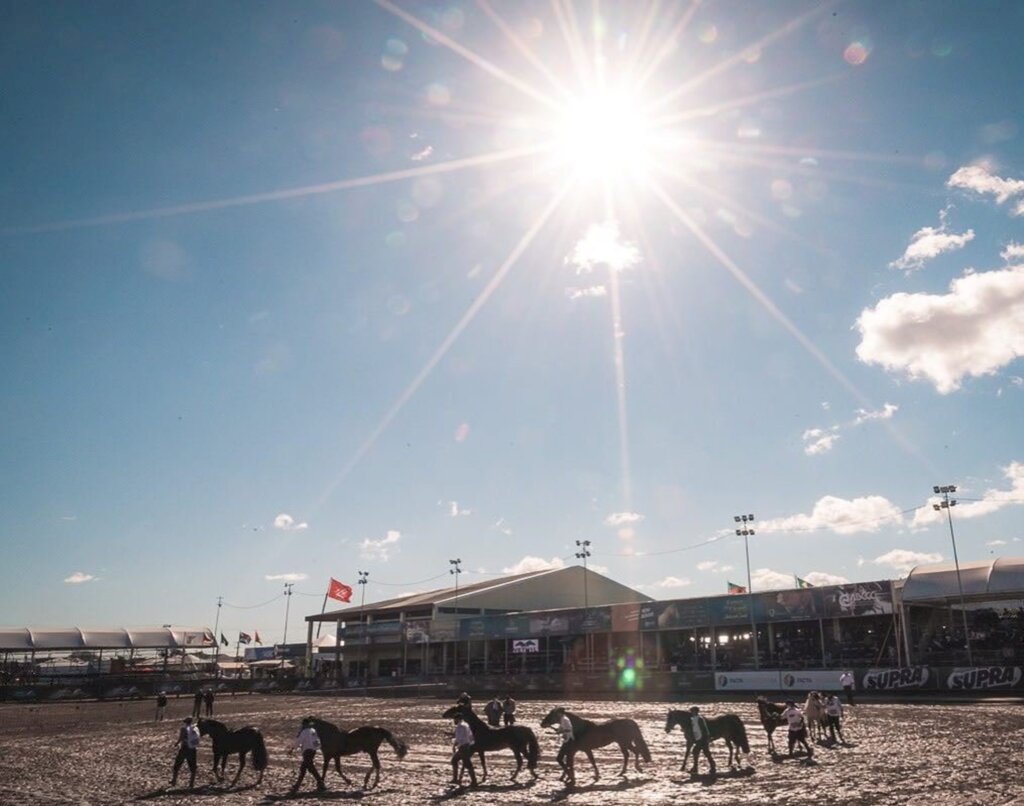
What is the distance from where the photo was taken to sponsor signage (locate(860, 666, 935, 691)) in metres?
46.3

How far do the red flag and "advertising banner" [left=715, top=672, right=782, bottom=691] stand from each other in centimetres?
5204

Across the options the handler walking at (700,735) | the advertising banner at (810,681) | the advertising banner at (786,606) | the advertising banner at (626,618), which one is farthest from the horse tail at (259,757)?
the advertising banner at (626,618)

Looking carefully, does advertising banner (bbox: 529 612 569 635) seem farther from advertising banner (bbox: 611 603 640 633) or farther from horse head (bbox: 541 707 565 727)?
horse head (bbox: 541 707 565 727)

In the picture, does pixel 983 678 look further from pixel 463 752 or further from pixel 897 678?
pixel 463 752

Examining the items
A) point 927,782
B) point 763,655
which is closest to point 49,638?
point 763,655

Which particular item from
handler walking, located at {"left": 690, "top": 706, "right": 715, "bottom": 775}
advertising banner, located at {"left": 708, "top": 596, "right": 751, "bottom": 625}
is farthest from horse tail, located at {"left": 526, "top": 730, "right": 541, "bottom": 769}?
advertising banner, located at {"left": 708, "top": 596, "right": 751, "bottom": 625}

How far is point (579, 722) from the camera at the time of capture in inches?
768

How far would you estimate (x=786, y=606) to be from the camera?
57844mm

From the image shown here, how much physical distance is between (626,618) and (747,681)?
1763cm

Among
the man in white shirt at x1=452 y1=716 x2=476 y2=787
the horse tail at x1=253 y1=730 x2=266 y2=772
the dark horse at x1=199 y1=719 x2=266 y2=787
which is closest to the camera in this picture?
the man in white shirt at x1=452 y1=716 x2=476 y2=787

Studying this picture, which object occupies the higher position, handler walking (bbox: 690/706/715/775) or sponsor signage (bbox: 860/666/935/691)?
handler walking (bbox: 690/706/715/775)

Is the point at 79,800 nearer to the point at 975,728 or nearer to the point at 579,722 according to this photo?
the point at 579,722

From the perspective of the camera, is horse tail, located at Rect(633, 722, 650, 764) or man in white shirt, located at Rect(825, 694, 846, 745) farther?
man in white shirt, located at Rect(825, 694, 846, 745)

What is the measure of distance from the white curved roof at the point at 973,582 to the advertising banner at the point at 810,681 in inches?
374
